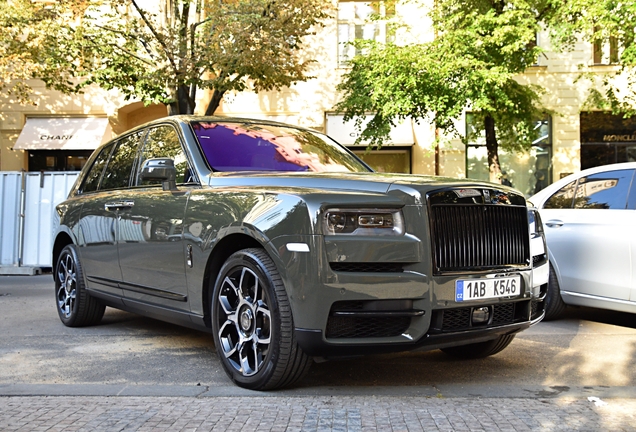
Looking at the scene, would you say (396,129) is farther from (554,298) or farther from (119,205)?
(119,205)

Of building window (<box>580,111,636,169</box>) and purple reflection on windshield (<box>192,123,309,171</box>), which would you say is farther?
building window (<box>580,111,636,169</box>)

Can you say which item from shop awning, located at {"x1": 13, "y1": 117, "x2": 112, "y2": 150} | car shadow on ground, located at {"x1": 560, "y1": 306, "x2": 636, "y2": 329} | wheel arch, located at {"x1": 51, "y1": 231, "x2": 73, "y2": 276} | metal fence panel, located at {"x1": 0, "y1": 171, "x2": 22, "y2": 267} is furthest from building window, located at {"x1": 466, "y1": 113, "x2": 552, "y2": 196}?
wheel arch, located at {"x1": 51, "y1": 231, "x2": 73, "y2": 276}

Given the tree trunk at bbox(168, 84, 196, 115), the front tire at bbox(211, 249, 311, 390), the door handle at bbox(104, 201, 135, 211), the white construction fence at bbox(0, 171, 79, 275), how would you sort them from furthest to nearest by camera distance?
the tree trunk at bbox(168, 84, 196, 115) → the white construction fence at bbox(0, 171, 79, 275) → the door handle at bbox(104, 201, 135, 211) → the front tire at bbox(211, 249, 311, 390)

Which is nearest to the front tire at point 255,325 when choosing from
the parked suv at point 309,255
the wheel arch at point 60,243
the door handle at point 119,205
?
the parked suv at point 309,255

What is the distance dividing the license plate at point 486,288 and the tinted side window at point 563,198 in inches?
116

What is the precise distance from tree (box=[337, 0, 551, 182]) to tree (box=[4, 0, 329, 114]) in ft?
5.64

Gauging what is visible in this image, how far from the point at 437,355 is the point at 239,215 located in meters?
2.05

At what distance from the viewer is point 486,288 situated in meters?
4.17

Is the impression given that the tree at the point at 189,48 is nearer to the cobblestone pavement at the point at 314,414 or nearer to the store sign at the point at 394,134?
the store sign at the point at 394,134

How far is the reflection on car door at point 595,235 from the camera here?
6270 millimetres

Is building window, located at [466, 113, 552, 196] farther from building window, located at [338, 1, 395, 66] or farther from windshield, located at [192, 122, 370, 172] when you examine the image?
windshield, located at [192, 122, 370, 172]

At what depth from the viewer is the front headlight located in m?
3.95

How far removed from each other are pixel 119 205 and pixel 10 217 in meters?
8.64

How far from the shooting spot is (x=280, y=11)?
50.2ft
